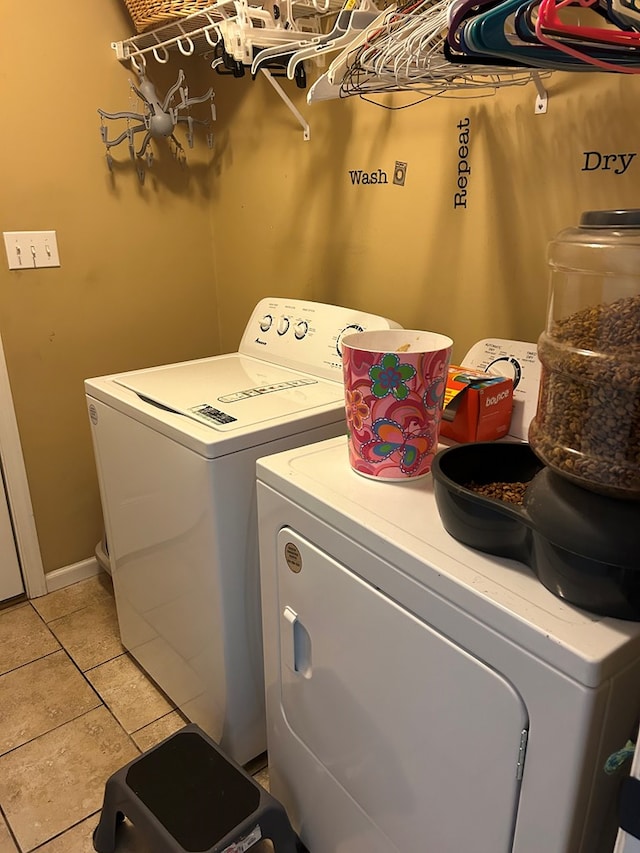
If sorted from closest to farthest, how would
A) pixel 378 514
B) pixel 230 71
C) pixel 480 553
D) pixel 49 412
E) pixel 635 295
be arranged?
pixel 635 295
pixel 480 553
pixel 378 514
pixel 230 71
pixel 49 412

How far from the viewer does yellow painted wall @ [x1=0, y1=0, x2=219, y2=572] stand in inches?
71.3

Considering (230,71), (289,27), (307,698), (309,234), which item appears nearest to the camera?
(307,698)

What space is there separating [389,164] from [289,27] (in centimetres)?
38

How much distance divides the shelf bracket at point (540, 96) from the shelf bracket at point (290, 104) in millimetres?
687

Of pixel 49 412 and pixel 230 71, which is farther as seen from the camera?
pixel 49 412

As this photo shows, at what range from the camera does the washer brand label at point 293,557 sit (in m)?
1.06

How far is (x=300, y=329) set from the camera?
1.69 metres

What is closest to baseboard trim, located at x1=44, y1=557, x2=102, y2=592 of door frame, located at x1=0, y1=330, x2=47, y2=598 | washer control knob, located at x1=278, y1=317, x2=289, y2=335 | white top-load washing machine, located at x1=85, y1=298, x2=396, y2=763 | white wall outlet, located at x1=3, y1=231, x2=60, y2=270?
door frame, located at x1=0, y1=330, x2=47, y2=598

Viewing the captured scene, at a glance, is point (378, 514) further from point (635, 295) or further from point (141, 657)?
point (141, 657)

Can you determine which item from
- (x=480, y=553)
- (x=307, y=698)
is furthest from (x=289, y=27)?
(x=307, y=698)

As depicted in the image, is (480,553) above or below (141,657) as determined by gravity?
above

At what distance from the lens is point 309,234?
187 cm

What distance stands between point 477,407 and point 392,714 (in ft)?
1.78

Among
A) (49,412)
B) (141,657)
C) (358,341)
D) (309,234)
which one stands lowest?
(141,657)
